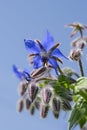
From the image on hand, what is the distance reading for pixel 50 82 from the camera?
167cm

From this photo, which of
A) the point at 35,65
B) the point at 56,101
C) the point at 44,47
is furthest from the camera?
the point at 44,47

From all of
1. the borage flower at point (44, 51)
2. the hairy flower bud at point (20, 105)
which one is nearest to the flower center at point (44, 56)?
the borage flower at point (44, 51)

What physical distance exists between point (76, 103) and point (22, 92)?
24 cm

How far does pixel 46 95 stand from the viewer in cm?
162

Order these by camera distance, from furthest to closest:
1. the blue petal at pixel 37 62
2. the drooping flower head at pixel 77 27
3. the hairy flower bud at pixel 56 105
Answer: the drooping flower head at pixel 77 27
the blue petal at pixel 37 62
the hairy flower bud at pixel 56 105

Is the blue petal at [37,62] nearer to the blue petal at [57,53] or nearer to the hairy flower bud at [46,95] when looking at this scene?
the blue petal at [57,53]

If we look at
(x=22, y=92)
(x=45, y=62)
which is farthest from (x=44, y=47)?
(x=22, y=92)

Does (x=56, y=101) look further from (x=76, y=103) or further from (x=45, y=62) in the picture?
(x=45, y=62)

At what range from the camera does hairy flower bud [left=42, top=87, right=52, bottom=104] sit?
5.28 ft

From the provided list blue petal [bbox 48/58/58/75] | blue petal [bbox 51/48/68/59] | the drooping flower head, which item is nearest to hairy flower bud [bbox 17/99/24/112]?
blue petal [bbox 48/58/58/75]

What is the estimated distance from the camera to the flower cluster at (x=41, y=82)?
1.64m

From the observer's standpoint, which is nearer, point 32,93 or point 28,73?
point 32,93

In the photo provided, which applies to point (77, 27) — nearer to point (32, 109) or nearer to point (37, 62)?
point (37, 62)

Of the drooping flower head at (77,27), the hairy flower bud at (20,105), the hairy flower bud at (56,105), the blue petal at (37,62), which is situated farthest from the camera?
the drooping flower head at (77,27)
